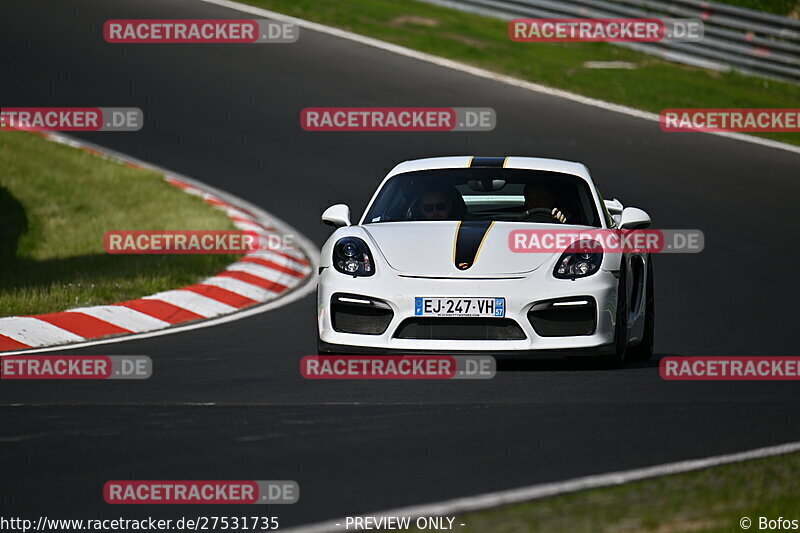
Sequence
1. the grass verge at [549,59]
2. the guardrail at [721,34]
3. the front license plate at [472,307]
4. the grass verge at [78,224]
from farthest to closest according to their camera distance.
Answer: the guardrail at [721,34] → the grass verge at [549,59] → the grass verge at [78,224] → the front license plate at [472,307]

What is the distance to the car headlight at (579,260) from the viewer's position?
829 cm

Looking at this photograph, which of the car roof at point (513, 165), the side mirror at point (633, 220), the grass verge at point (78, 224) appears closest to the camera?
the side mirror at point (633, 220)

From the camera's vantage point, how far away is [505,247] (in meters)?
8.40

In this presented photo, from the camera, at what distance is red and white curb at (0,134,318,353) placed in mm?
10094

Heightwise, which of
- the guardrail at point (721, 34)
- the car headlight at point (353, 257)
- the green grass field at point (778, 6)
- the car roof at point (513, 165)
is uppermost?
the green grass field at point (778, 6)

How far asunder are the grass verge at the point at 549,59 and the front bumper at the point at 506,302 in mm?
12190

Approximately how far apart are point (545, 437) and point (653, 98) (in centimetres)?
1492

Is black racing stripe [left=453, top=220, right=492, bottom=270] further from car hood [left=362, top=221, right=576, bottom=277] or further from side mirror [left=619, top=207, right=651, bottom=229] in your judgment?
side mirror [left=619, top=207, right=651, bottom=229]

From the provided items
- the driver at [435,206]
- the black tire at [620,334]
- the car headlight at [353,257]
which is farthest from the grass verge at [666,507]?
the driver at [435,206]

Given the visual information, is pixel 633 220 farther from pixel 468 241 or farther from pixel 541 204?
pixel 468 241

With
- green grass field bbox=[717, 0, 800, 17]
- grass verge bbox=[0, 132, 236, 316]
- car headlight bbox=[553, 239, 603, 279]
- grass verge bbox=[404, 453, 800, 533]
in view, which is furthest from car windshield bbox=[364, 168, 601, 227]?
green grass field bbox=[717, 0, 800, 17]

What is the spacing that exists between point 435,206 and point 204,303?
2.89 meters

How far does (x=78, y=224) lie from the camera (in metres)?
15.1

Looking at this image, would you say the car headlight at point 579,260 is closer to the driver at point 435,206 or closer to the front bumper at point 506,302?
the front bumper at point 506,302
